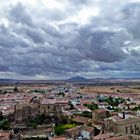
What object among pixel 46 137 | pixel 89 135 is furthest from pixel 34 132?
pixel 89 135

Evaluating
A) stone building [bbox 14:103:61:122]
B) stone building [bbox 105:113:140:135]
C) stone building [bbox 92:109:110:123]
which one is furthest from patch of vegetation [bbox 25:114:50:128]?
stone building [bbox 105:113:140:135]

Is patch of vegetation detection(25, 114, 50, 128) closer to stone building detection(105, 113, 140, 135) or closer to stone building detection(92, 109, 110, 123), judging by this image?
stone building detection(92, 109, 110, 123)

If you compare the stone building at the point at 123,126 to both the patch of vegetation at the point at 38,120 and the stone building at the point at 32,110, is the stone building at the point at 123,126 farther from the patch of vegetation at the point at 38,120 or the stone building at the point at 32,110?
the stone building at the point at 32,110

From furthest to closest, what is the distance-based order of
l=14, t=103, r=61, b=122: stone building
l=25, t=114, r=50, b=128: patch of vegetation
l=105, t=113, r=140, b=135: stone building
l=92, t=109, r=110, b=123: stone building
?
1. l=14, t=103, r=61, b=122: stone building
2. l=25, t=114, r=50, b=128: patch of vegetation
3. l=92, t=109, r=110, b=123: stone building
4. l=105, t=113, r=140, b=135: stone building

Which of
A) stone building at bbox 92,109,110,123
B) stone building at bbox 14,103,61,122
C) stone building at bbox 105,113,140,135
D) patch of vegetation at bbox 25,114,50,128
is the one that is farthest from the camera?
stone building at bbox 14,103,61,122

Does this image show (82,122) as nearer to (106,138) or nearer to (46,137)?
(46,137)

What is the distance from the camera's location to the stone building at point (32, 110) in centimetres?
4809

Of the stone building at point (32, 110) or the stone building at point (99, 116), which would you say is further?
the stone building at point (32, 110)

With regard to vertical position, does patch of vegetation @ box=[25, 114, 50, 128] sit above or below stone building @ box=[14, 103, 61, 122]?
Result: below

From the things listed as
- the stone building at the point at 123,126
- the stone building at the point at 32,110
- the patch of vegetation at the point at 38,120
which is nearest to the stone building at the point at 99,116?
the patch of vegetation at the point at 38,120

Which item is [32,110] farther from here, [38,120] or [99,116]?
[99,116]

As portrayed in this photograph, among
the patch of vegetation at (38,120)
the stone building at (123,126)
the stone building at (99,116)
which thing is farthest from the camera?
the patch of vegetation at (38,120)

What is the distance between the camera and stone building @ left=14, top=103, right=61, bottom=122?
158 ft

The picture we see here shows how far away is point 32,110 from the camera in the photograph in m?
49.2
